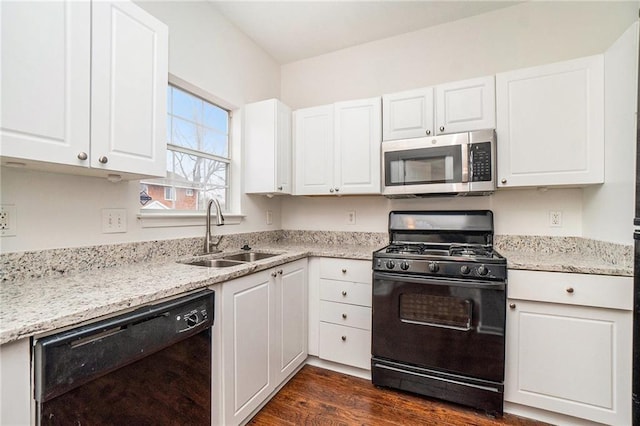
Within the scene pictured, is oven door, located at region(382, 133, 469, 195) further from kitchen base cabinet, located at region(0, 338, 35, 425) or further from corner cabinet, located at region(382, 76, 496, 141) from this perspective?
kitchen base cabinet, located at region(0, 338, 35, 425)

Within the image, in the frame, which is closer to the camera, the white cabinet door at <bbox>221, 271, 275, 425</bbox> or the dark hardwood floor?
the white cabinet door at <bbox>221, 271, 275, 425</bbox>

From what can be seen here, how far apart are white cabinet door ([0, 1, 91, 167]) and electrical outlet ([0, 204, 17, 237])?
0.37m

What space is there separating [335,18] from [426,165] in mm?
1411

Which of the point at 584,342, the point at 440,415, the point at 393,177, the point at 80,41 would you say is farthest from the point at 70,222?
the point at 584,342

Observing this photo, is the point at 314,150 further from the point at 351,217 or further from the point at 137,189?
the point at 137,189

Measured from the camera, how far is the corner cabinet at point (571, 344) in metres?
1.51

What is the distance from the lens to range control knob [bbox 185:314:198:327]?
47.6 inches

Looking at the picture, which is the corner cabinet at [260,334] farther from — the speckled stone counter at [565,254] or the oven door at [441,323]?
the speckled stone counter at [565,254]

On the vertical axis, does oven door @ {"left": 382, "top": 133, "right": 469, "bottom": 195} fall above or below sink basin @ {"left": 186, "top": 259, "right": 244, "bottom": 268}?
above

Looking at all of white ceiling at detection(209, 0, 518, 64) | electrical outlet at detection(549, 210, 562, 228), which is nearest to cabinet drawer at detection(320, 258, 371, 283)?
electrical outlet at detection(549, 210, 562, 228)

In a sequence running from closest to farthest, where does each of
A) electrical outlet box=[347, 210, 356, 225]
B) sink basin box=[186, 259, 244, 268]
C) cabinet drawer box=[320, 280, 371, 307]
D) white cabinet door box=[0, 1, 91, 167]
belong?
white cabinet door box=[0, 1, 91, 167] → sink basin box=[186, 259, 244, 268] → cabinet drawer box=[320, 280, 371, 307] → electrical outlet box=[347, 210, 356, 225]

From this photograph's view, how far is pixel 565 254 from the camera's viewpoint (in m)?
2.04

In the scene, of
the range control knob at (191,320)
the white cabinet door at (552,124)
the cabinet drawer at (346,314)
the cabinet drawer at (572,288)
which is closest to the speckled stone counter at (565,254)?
the cabinet drawer at (572,288)

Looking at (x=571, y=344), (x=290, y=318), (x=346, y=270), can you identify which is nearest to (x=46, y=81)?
(x=290, y=318)
